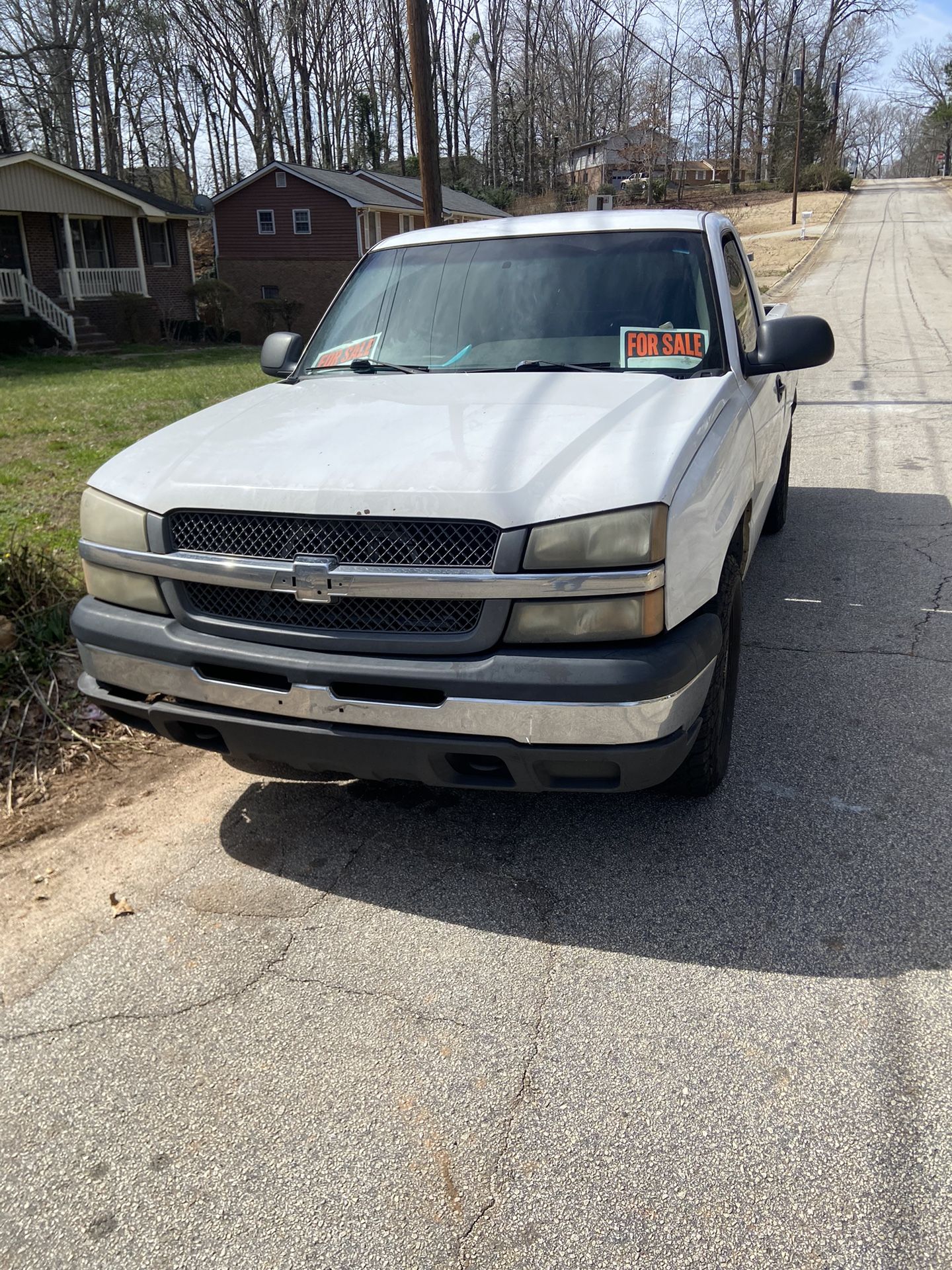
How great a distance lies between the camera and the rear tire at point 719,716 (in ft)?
10.1

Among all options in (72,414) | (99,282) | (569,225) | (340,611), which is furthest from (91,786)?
(99,282)

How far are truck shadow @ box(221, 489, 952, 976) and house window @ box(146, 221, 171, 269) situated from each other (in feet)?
113

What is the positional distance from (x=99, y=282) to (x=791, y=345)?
31783 mm

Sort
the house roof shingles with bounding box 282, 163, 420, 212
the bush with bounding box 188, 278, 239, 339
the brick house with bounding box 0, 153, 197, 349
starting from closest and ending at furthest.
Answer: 1. the brick house with bounding box 0, 153, 197, 349
2. the bush with bounding box 188, 278, 239, 339
3. the house roof shingles with bounding box 282, 163, 420, 212

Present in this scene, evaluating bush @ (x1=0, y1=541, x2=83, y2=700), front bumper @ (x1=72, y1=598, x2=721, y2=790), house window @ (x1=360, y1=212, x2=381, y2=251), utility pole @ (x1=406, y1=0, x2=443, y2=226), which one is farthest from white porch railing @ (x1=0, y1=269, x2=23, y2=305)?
front bumper @ (x1=72, y1=598, x2=721, y2=790)

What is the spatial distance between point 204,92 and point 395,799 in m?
64.6

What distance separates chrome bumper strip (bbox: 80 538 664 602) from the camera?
8.12 ft

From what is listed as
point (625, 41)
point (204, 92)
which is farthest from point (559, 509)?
point (625, 41)

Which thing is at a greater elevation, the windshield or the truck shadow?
the windshield

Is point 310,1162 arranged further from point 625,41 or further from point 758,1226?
point 625,41

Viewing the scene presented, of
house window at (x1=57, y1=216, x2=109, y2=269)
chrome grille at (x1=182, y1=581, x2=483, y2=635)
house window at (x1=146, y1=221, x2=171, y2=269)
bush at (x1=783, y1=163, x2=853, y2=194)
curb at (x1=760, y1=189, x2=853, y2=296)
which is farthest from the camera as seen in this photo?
bush at (x1=783, y1=163, x2=853, y2=194)

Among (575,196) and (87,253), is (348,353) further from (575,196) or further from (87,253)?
(575,196)

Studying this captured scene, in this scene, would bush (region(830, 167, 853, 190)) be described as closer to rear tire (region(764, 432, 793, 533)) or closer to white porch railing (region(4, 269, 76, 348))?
white porch railing (region(4, 269, 76, 348))

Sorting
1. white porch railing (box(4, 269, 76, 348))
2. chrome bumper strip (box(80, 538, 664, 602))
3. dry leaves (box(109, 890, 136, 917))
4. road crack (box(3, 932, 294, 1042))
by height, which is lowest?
road crack (box(3, 932, 294, 1042))
